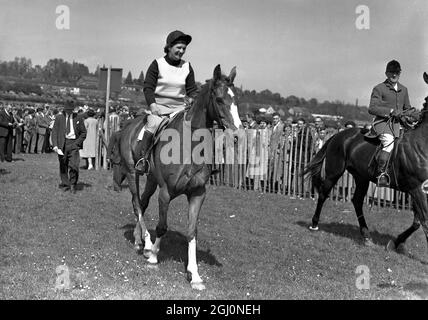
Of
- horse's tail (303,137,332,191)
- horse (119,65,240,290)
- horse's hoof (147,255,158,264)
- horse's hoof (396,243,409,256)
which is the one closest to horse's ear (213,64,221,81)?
horse (119,65,240,290)

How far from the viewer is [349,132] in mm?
10227

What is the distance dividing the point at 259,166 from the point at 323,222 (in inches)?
188

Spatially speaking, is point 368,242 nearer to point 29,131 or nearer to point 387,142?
point 387,142

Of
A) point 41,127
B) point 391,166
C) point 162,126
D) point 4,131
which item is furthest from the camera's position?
point 41,127

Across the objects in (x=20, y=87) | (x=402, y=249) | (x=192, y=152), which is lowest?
(x=402, y=249)

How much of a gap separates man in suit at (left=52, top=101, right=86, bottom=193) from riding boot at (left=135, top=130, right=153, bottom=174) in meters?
5.90

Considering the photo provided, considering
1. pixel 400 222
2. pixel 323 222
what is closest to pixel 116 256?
pixel 323 222

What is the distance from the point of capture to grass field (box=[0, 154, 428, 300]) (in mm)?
6008

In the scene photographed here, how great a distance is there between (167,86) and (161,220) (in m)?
1.97

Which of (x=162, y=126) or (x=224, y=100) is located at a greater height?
(x=224, y=100)

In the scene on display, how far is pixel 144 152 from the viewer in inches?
288

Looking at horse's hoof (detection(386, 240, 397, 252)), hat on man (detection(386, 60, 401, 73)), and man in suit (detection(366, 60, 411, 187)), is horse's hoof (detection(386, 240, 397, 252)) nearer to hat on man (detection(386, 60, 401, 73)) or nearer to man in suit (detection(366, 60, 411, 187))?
man in suit (detection(366, 60, 411, 187))

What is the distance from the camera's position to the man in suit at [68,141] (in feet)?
42.2

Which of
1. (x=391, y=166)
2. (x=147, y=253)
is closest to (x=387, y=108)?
(x=391, y=166)
